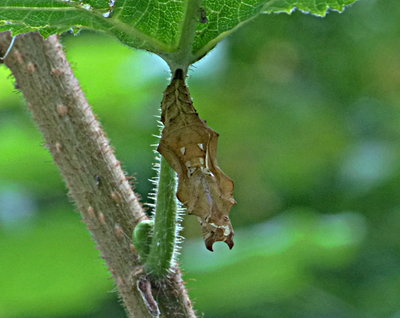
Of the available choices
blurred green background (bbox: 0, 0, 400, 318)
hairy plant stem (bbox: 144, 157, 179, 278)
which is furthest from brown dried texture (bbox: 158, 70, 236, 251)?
blurred green background (bbox: 0, 0, 400, 318)

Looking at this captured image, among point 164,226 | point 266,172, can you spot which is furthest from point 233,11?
point 266,172

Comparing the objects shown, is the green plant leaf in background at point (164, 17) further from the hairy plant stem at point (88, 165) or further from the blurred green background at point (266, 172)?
the blurred green background at point (266, 172)

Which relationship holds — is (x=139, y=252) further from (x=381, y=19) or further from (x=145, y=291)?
(x=381, y=19)

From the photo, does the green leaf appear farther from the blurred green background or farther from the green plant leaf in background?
the blurred green background

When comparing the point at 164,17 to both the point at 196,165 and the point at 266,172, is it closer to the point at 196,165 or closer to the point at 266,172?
the point at 196,165

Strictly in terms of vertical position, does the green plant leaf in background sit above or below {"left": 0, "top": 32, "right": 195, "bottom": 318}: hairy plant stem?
above

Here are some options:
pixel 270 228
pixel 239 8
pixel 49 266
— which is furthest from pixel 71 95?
pixel 270 228
